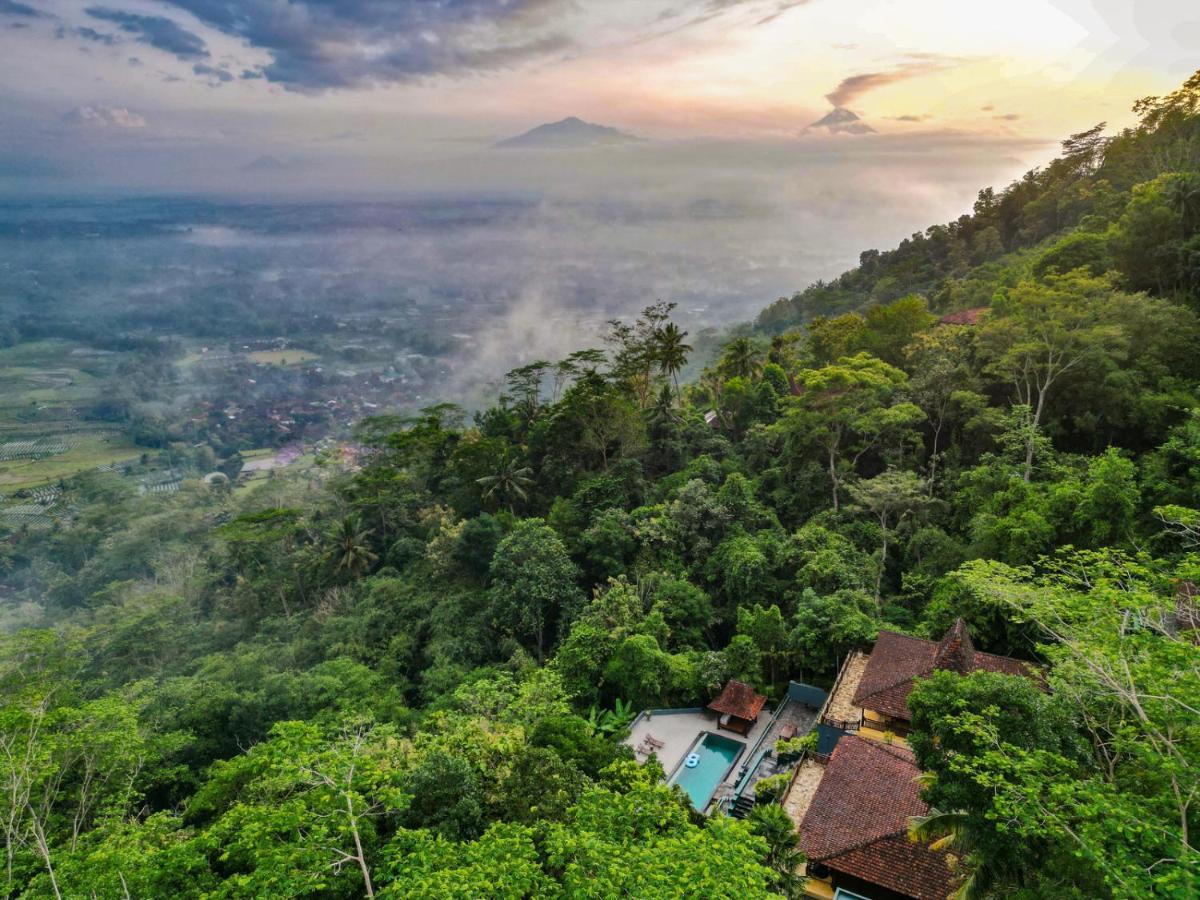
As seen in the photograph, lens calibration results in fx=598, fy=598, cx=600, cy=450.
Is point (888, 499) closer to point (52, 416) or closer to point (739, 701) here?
point (739, 701)

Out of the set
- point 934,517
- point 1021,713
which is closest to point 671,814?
point 1021,713

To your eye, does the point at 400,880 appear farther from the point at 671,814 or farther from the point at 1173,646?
the point at 1173,646

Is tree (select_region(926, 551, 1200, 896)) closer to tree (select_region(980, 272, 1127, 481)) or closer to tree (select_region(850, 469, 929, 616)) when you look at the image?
tree (select_region(850, 469, 929, 616))

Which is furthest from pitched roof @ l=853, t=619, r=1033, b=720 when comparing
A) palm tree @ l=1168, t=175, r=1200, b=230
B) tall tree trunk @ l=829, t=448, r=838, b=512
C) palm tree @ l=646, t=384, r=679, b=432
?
palm tree @ l=1168, t=175, r=1200, b=230

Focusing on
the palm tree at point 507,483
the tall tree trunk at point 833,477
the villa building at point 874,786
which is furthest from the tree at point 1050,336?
the palm tree at point 507,483

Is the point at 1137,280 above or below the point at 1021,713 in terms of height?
above

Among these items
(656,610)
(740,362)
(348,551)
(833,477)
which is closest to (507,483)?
(348,551)
